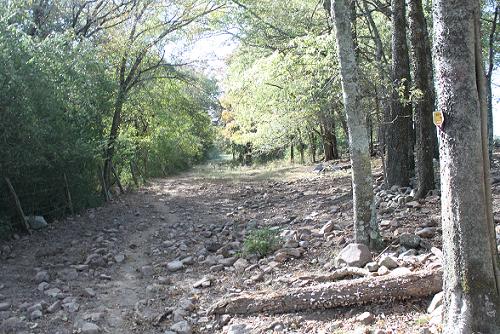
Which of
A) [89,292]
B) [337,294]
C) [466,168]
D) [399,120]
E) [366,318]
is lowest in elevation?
[89,292]

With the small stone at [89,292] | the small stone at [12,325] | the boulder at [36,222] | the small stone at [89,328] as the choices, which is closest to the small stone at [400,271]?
the small stone at [89,328]

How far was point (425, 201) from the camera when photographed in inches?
308

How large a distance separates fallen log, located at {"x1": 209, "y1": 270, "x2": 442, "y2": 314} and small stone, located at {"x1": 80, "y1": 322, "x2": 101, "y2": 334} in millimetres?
1231

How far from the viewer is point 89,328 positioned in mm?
4973

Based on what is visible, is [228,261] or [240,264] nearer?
[240,264]

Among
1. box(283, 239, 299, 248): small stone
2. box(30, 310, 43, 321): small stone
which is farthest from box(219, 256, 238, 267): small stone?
box(30, 310, 43, 321): small stone

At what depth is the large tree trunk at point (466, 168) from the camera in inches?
125

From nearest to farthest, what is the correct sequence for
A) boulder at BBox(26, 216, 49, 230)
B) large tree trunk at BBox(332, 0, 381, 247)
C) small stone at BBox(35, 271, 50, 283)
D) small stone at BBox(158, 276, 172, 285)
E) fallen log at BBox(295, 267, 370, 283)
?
fallen log at BBox(295, 267, 370, 283), large tree trunk at BBox(332, 0, 381, 247), small stone at BBox(158, 276, 172, 285), small stone at BBox(35, 271, 50, 283), boulder at BBox(26, 216, 49, 230)

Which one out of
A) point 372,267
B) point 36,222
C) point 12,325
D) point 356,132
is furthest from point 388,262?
point 36,222

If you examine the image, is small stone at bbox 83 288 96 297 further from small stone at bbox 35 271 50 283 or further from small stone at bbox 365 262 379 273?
small stone at bbox 365 262 379 273

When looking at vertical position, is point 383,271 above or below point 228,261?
above

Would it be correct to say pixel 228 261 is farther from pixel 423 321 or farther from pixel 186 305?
pixel 423 321

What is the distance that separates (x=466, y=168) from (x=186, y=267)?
4955mm

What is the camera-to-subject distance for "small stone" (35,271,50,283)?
6793 mm
